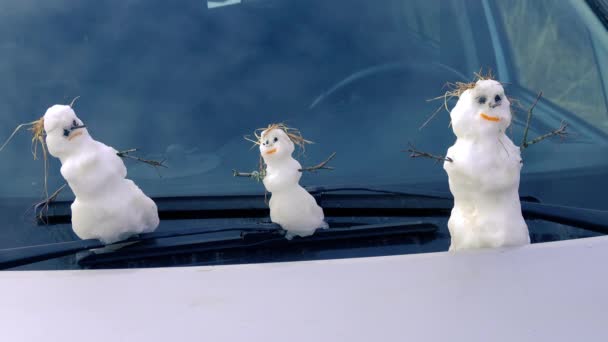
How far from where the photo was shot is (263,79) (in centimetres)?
243

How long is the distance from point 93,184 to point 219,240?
0.32 metres

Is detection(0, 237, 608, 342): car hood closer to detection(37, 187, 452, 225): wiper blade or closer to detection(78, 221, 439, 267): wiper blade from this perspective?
detection(78, 221, 439, 267): wiper blade

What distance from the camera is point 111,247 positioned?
1.91 m

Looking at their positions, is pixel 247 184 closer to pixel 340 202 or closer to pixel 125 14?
pixel 340 202

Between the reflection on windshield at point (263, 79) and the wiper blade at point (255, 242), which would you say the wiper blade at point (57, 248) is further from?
the reflection on windshield at point (263, 79)

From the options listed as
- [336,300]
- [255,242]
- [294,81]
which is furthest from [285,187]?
[294,81]

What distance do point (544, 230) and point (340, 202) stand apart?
491 millimetres

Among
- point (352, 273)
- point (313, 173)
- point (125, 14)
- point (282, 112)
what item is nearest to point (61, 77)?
point (125, 14)

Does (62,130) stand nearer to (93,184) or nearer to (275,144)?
(93,184)

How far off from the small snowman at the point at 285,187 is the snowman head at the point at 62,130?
0.37m

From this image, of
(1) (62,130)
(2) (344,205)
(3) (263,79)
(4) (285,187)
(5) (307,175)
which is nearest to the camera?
(1) (62,130)

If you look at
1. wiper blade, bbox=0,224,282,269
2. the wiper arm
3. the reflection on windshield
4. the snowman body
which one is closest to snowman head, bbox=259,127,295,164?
the snowman body

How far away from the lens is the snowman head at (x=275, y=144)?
1.85 m

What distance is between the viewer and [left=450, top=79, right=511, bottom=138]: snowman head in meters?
1.68
